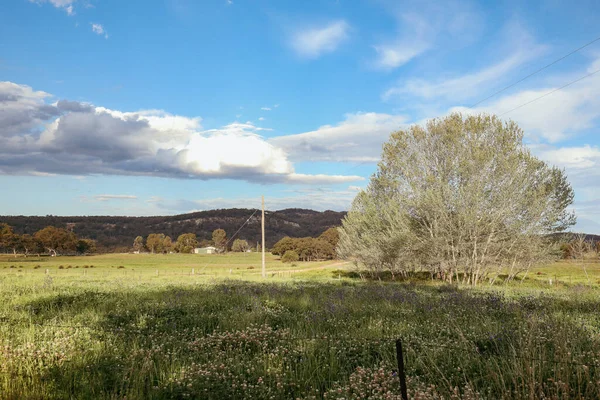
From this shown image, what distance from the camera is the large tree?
93.0 ft

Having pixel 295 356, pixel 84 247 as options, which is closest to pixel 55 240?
pixel 84 247

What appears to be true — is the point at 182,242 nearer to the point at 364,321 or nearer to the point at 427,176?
the point at 427,176

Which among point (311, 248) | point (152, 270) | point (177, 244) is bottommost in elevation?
point (177, 244)

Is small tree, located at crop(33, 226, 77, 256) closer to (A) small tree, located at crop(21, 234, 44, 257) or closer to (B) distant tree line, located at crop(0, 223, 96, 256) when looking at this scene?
(B) distant tree line, located at crop(0, 223, 96, 256)

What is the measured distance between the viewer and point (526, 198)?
2827cm

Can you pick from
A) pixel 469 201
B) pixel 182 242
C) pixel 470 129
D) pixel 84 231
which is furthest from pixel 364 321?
pixel 84 231

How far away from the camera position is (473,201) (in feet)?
92.8

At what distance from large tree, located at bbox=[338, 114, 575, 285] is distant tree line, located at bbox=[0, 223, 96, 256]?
4860 inches

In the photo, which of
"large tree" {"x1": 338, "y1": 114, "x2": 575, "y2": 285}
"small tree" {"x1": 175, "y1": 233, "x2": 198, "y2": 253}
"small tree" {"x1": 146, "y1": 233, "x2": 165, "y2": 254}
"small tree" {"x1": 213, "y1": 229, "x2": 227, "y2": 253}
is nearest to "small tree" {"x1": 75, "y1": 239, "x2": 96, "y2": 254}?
"small tree" {"x1": 146, "y1": 233, "x2": 165, "y2": 254}

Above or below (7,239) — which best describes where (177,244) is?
below

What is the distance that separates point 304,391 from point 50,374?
3.92 m

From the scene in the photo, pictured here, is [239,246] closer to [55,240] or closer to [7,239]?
[55,240]

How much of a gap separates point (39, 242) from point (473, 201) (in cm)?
13556

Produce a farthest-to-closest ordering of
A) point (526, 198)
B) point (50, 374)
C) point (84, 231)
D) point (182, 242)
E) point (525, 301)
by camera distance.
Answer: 1. point (84, 231)
2. point (182, 242)
3. point (526, 198)
4. point (525, 301)
5. point (50, 374)
